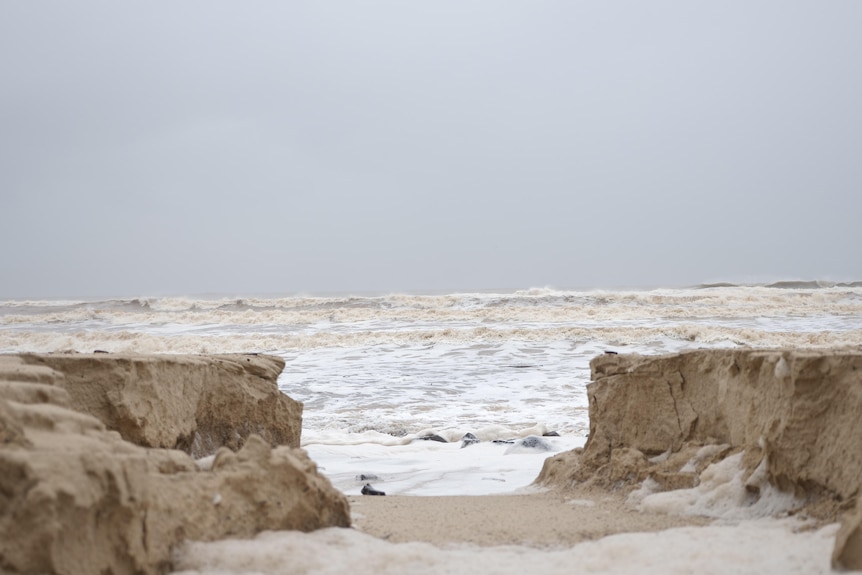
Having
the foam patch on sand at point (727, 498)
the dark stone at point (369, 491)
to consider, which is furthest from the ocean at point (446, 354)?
the foam patch on sand at point (727, 498)

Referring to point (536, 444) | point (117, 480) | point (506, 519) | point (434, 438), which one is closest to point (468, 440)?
point (434, 438)

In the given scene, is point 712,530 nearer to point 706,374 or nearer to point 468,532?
point 468,532

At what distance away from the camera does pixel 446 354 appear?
1247 cm

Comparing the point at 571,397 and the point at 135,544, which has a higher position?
the point at 135,544

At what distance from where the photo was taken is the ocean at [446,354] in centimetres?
484

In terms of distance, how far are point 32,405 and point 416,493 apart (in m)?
2.43

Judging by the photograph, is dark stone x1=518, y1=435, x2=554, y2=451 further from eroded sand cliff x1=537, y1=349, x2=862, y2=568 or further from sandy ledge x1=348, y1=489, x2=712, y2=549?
sandy ledge x1=348, y1=489, x2=712, y2=549

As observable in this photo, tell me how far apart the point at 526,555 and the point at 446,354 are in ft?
32.9

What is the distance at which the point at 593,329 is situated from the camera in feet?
47.5

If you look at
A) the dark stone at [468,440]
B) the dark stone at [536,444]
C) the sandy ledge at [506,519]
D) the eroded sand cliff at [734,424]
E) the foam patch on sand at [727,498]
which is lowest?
the dark stone at [468,440]

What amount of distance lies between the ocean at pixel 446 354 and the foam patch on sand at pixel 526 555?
1 cm

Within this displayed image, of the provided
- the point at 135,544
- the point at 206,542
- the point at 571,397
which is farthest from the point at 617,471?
the point at 571,397

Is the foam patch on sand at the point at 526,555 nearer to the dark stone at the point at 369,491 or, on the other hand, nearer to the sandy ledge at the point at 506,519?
the sandy ledge at the point at 506,519

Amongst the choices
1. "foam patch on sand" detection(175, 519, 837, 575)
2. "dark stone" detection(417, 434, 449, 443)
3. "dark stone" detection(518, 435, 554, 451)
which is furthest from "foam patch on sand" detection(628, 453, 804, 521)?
"dark stone" detection(417, 434, 449, 443)
